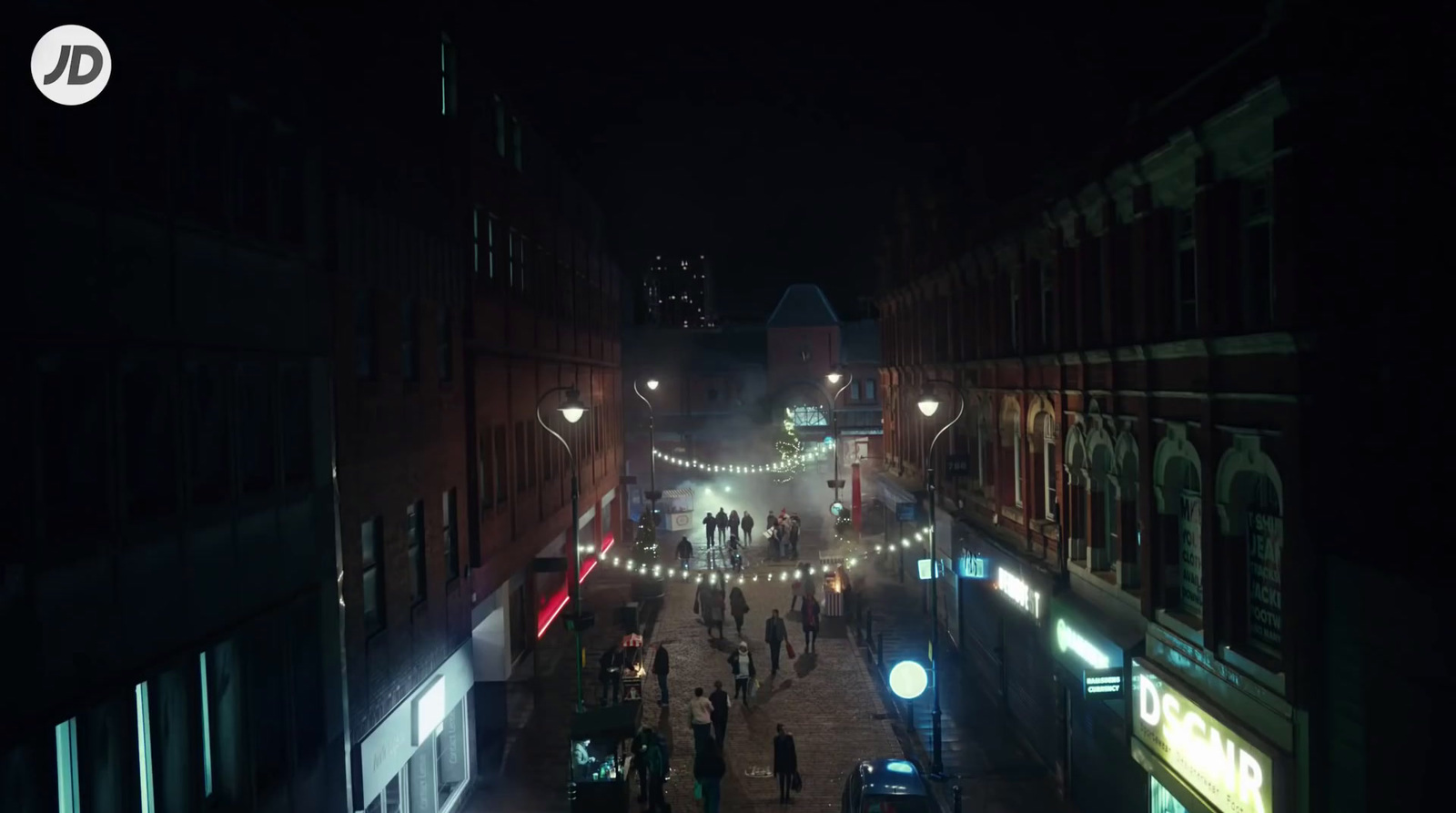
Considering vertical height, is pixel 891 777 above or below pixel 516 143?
below

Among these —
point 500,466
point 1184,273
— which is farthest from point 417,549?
point 1184,273

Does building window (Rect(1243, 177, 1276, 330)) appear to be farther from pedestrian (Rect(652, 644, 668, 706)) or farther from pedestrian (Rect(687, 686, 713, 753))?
pedestrian (Rect(652, 644, 668, 706))

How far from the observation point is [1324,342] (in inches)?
426

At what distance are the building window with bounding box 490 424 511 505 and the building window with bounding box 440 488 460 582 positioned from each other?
3.55 meters

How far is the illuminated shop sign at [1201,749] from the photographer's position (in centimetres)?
1192

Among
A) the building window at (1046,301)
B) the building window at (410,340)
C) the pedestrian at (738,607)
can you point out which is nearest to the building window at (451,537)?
the building window at (410,340)

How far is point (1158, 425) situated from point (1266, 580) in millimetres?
3275

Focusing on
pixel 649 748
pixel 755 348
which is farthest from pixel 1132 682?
pixel 755 348

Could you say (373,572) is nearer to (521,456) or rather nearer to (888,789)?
(888,789)

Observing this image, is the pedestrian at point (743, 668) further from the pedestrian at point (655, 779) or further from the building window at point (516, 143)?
the building window at point (516, 143)

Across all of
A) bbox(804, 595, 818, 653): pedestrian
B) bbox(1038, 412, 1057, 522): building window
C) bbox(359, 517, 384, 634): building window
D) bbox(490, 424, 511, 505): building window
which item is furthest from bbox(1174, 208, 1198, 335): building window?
bbox(804, 595, 818, 653): pedestrian

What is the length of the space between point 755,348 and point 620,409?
3262 cm

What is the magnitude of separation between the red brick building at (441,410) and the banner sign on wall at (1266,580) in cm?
1222

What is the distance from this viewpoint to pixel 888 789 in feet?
48.7
